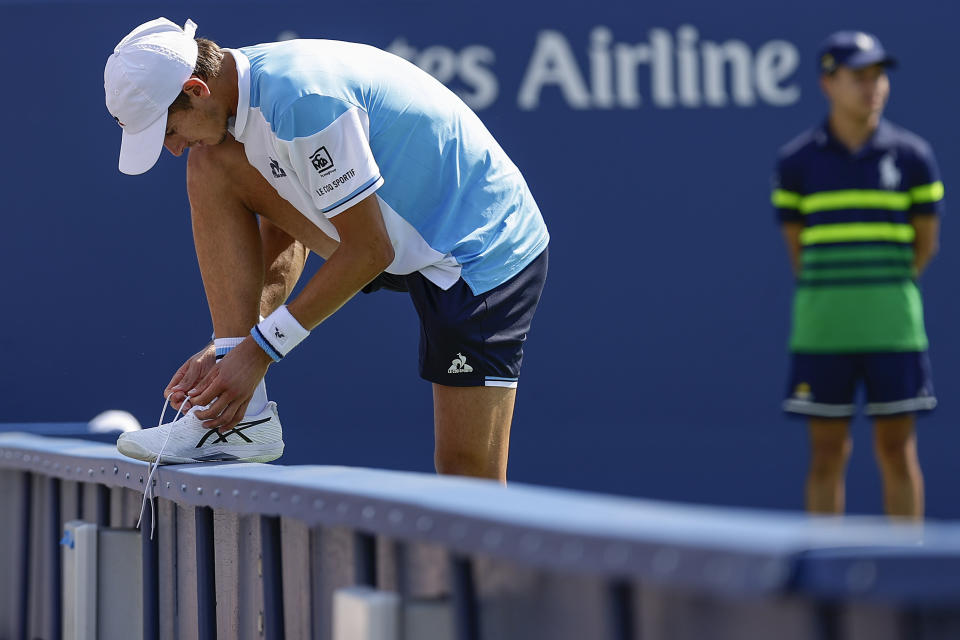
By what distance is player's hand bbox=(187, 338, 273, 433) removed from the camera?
2.78 meters

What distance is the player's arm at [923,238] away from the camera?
3.63 m

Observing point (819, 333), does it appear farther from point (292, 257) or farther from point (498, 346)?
point (292, 257)

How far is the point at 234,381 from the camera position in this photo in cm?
279

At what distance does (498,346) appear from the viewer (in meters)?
3.04

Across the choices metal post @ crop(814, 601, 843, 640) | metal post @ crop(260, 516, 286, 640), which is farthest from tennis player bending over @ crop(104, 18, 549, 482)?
metal post @ crop(814, 601, 843, 640)

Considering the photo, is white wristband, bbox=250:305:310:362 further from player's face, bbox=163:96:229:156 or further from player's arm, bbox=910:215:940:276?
player's arm, bbox=910:215:940:276

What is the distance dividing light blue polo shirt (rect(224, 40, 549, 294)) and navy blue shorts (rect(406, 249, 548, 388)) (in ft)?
0.11

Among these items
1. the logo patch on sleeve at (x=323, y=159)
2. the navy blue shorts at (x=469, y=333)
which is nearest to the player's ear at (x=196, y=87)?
the logo patch on sleeve at (x=323, y=159)

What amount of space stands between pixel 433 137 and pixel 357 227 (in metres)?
0.33

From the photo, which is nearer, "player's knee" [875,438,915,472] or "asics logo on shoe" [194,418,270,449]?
"asics logo on shoe" [194,418,270,449]

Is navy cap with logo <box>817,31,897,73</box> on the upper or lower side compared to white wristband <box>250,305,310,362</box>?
upper

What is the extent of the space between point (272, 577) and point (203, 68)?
111 centimetres

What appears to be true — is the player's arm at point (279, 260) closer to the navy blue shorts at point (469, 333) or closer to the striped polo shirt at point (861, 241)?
the navy blue shorts at point (469, 333)

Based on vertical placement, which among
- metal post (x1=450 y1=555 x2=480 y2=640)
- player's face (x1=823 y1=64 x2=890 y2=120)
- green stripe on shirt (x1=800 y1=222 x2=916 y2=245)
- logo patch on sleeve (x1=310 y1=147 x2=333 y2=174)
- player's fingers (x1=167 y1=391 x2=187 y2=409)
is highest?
player's face (x1=823 y1=64 x2=890 y2=120)
